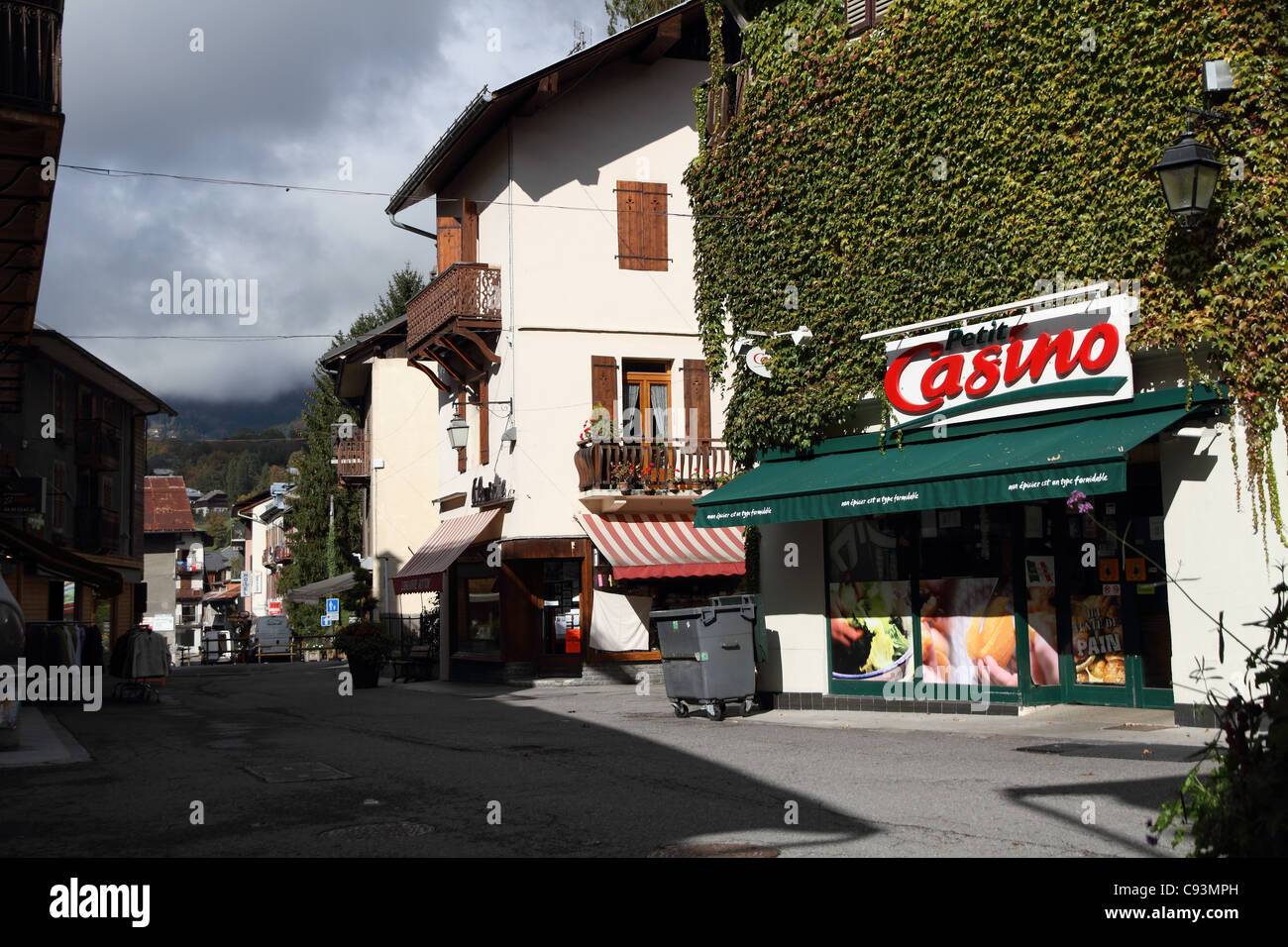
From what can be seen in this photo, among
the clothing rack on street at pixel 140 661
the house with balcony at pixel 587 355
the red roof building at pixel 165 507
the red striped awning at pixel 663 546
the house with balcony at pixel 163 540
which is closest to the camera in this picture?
the clothing rack on street at pixel 140 661

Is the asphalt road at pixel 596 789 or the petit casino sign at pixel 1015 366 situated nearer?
the asphalt road at pixel 596 789

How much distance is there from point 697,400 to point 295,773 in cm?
1615

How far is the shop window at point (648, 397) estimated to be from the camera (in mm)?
25547

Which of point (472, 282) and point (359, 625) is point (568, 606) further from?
point (472, 282)

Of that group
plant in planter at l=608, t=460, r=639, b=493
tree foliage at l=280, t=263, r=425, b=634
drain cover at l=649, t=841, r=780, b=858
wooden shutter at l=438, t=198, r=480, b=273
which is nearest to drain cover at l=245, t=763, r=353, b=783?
drain cover at l=649, t=841, r=780, b=858

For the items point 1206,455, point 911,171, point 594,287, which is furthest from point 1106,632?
point 594,287

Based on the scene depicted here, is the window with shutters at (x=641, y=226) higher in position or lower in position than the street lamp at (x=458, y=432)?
higher

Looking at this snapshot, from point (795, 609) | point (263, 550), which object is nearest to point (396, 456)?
Answer: point (795, 609)

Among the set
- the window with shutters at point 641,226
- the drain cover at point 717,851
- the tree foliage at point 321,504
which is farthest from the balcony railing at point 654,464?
the tree foliage at point 321,504

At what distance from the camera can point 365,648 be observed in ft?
84.5

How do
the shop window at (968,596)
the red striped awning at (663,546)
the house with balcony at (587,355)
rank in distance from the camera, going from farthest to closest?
1. the house with balcony at (587,355)
2. the red striped awning at (663,546)
3. the shop window at (968,596)

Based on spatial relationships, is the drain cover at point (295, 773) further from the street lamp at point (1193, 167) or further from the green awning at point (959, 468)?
the street lamp at point (1193, 167)

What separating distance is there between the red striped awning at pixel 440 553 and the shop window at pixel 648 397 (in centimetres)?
358

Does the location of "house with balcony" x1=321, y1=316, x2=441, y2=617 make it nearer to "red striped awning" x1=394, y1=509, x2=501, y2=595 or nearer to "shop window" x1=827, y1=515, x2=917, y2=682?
"red striped awning" x1=394, y1=509, x2=501, y2=595
